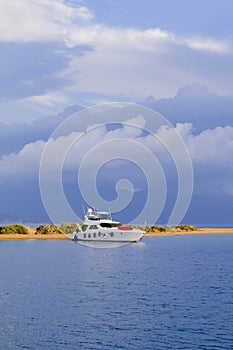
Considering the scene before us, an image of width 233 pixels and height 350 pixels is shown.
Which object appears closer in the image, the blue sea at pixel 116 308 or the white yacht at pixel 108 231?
the blue sea at pixel 116 308

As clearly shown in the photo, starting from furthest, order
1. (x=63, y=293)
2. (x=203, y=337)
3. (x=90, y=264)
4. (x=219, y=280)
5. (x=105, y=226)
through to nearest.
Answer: (x=105, y=226) → (x=90, y=264) → (x=219, y=280) → (x=63, y=293) → (x=203, y=337)

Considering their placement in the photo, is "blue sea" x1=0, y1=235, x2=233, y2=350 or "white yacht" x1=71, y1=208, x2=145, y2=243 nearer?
"blue sea" x1=0, y1=235, x2=233, y2=350

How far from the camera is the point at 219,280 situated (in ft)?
243

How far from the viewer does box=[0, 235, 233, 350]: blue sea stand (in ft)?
132

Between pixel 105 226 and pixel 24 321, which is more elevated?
pixel 105 226

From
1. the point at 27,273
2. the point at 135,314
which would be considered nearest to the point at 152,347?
the point at 135,314

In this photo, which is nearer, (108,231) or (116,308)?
(116,308)

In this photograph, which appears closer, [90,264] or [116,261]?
[90,264]

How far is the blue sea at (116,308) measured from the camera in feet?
132

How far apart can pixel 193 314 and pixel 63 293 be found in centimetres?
1945

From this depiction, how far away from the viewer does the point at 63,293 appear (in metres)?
62.1

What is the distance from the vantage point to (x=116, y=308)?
52.4 m

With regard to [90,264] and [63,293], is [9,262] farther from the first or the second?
[63,293]

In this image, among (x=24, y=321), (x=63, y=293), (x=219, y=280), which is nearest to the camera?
(x=24, y=321)
